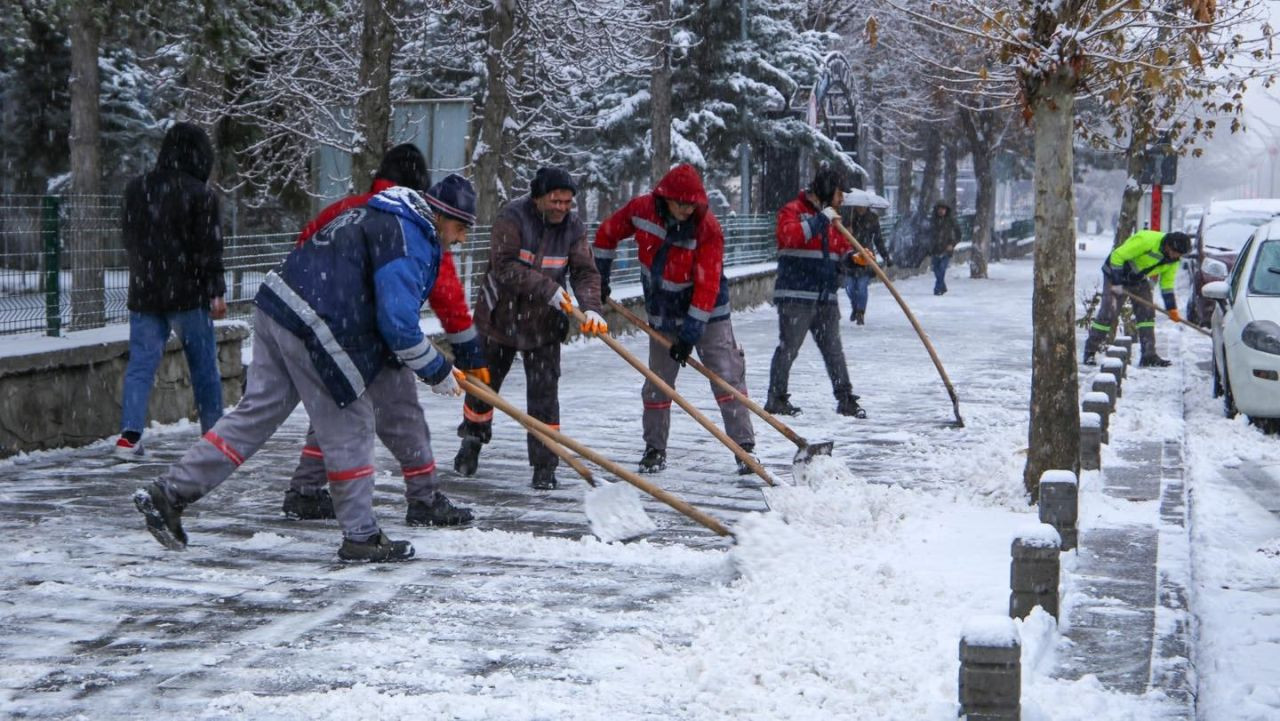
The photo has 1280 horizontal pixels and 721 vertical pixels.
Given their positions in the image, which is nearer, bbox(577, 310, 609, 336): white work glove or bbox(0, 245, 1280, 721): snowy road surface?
bbox(0, 245, 1280, 721): snowy road surface

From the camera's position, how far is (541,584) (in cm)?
603

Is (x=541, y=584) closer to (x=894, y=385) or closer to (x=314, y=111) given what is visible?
(x=894, y=385)

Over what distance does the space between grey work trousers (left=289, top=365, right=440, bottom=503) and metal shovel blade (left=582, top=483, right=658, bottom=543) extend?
780 mm

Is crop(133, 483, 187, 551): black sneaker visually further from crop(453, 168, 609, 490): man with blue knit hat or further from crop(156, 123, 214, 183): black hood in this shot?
crop(156, 123, 214, 183): black hood

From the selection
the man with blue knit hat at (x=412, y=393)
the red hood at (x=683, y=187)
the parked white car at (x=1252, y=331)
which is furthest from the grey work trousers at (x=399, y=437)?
the parked white car at (x=1252, y=331)

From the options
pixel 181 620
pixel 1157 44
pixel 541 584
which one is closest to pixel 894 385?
pixel 1157 44

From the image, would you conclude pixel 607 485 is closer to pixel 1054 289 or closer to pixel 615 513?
pixel 615 513

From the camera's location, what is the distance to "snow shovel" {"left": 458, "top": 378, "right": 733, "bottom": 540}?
6.46 metres

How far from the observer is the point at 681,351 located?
28.0 feet

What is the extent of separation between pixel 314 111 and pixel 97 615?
19376 millimetres

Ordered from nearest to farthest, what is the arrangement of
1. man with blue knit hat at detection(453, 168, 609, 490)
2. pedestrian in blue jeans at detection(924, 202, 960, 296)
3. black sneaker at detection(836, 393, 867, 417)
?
man with blue knit hat at detection(453, 168, 609, 490)
black sneaker at detection(836, 393, 867, 417)
pedestrian in blue jeans at detection(924, 202, 960, 296)

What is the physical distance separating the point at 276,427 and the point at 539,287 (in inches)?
78.2

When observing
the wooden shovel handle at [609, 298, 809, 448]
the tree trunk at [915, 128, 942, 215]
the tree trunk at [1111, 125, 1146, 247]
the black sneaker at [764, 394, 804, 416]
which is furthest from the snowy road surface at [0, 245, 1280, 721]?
the tree trunk at [915, 128, 942, 215]

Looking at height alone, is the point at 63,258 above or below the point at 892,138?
below
